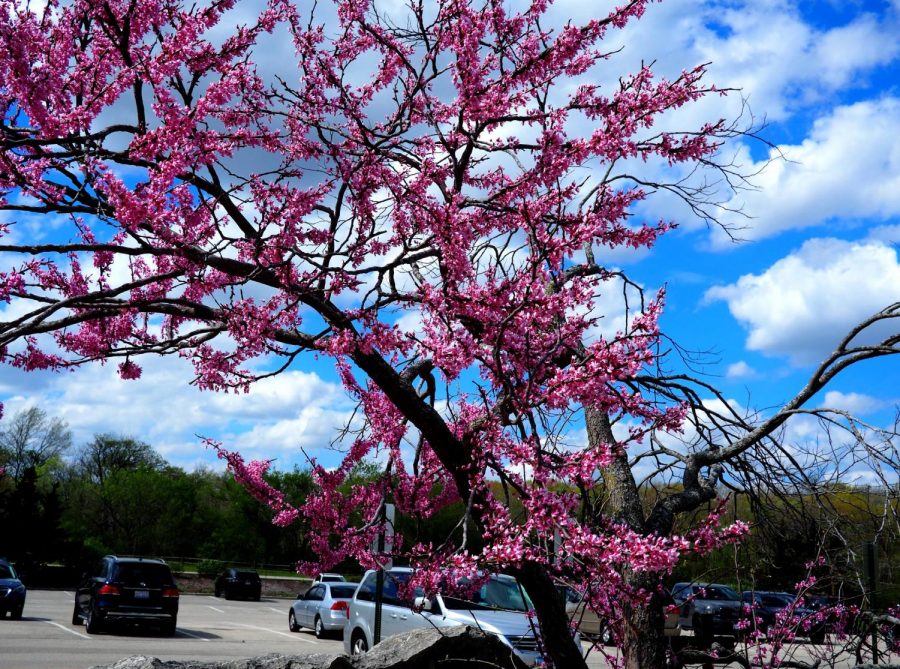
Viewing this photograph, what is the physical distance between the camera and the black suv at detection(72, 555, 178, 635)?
18297mm

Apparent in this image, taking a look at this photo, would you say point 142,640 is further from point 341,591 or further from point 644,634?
point 644,634

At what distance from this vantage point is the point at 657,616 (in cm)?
682

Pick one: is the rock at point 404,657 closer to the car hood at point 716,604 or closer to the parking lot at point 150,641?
the parking lot at point 150,641

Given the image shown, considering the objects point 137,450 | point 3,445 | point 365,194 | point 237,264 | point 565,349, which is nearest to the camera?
point 237,264

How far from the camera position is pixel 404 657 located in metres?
7.48

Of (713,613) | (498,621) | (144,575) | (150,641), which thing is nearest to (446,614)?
(498,621)

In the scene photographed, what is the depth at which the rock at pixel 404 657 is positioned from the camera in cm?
690

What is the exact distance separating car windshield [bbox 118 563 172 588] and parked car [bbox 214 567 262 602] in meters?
16.7

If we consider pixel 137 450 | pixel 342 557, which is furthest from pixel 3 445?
pixel 342 557

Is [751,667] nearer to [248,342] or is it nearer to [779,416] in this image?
[779,416]

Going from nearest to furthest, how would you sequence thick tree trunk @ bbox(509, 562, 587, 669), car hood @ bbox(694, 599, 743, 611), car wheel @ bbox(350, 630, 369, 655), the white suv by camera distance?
thick tree trunk @ bbox(509, 562, 587, 669), the white suv, car wheel @ bbox(350, 630, 369, 655), car hood @ bbox(694, 599, 743, 611)

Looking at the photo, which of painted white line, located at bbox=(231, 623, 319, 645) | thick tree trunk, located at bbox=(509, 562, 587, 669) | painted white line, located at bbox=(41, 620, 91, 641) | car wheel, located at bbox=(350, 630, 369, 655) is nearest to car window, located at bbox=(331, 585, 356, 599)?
painted white line, located at bbox=(231, 623, 319, 645)

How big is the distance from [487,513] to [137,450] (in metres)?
65.7

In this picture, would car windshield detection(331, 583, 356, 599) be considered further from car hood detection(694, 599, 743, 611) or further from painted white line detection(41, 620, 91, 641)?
car hood detection(694, 599, 743, 611)
